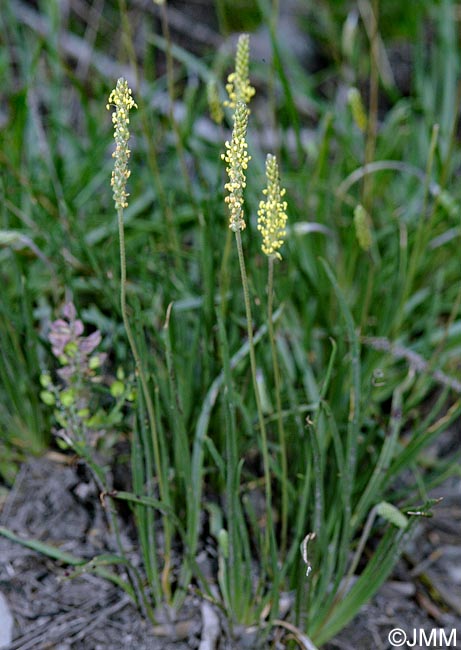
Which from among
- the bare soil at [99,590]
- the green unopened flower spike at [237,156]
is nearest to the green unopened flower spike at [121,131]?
the green unopened flower spike at [237,156]

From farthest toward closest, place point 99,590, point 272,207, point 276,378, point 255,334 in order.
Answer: point 255,334
point 99,590
point 276,378
point 272,207

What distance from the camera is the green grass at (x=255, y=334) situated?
5.15 feet

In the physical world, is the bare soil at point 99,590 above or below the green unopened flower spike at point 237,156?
below

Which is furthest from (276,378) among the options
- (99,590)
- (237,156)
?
(99,590)

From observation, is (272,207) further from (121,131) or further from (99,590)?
(99,590)

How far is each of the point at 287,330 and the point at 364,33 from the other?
2.62 metres

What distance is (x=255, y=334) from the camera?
6.38ft

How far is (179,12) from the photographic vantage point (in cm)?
412

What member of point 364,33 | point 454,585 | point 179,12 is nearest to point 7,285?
point 454,585

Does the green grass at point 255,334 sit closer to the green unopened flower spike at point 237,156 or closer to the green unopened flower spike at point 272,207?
the green unopened flower spike at point 272,207

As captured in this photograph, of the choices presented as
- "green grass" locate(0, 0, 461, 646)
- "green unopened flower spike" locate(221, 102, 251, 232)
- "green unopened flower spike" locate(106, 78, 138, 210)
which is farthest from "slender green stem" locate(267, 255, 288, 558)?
"green unopened flower spike" locate(106, 78, 138, 210)

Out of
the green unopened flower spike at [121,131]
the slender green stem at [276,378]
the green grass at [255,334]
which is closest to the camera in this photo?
the green unopened flower spike at [121,131]

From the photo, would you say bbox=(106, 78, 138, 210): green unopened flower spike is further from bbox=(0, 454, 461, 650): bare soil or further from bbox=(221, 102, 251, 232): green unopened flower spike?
bbox=(0, 454, 461, 650): bare soil

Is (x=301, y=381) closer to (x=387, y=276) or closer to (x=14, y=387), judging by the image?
(x=387, y=276)
